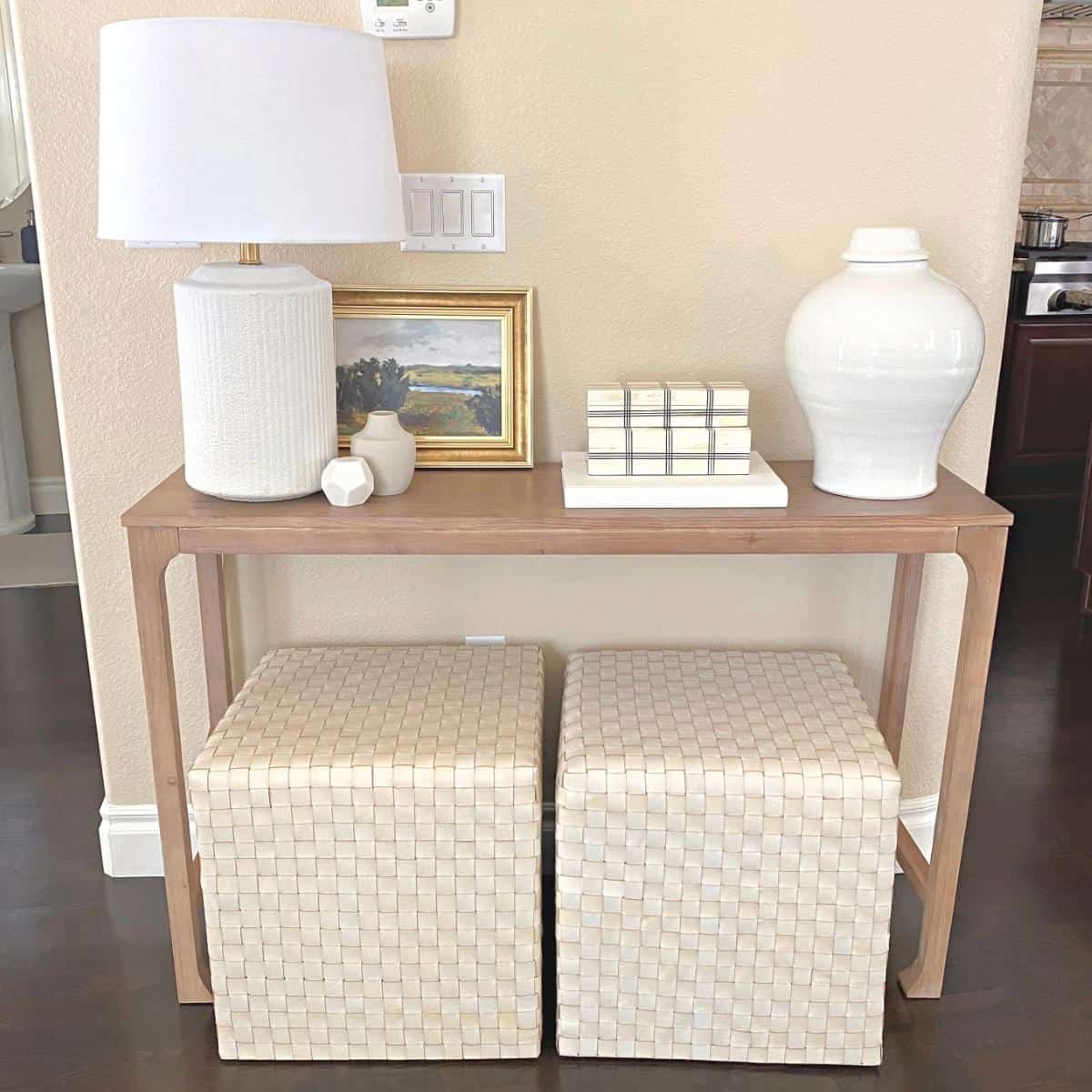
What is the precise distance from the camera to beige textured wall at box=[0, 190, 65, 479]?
4250mm

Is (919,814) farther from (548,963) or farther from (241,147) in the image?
(241,147)

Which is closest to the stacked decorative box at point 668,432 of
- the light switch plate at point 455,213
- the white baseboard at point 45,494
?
the light switch plate at point 455,213

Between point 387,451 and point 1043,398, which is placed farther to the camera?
point 1043,398

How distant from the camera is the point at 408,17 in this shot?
68.5 inches

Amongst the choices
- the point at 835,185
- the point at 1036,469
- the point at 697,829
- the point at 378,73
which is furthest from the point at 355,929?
the point at 1036,469

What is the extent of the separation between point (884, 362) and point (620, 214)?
511mm

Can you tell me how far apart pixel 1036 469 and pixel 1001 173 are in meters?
3.01

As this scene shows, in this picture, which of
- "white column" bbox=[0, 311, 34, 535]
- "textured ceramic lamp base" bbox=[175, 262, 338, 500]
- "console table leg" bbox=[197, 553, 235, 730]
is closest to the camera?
"textured ceramic lamp base" bbox=[175, 262, 338, 500]

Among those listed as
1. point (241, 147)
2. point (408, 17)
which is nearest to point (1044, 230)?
point (408, 17)

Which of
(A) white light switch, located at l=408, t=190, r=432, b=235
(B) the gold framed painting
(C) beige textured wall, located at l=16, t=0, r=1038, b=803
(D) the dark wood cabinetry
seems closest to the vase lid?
(C) beige textured wall, located at l=16, t=0, r=1038, b=803

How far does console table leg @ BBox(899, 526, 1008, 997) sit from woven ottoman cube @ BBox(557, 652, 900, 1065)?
0.16m

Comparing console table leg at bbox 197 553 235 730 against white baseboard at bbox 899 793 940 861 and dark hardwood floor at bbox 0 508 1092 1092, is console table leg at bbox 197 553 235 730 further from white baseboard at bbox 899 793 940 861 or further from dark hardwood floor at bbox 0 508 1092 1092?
white baseboard at bbox 899 793 940 861

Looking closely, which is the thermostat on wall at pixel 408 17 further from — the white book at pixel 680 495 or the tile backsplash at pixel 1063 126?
the tile backsplash at pixel 1063 126

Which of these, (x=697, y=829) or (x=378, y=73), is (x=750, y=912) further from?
(x=378, y=73)
